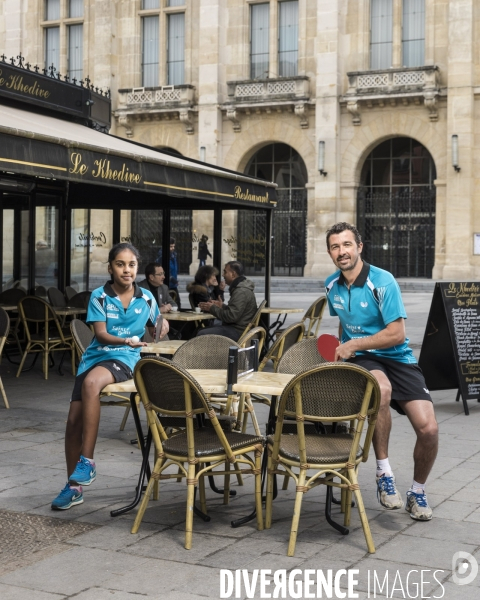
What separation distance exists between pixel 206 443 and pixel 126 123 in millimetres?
30833

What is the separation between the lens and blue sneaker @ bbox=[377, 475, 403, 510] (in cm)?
538

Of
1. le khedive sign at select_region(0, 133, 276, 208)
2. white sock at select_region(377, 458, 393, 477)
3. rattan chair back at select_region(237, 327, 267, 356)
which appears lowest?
white sock at select_region(377, 458, 393, 477)

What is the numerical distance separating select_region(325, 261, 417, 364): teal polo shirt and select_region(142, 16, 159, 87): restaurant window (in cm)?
3080

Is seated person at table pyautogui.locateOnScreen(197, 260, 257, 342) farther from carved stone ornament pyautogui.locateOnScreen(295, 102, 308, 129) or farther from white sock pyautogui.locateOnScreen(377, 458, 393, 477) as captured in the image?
carved stone ornament pyautogui.locateOnScreen(295, 102, 308, 129)

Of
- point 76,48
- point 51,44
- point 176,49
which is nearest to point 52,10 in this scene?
point 51,44

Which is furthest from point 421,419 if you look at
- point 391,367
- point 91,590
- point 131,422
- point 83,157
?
point 83,157

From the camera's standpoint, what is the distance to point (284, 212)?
33750 mm

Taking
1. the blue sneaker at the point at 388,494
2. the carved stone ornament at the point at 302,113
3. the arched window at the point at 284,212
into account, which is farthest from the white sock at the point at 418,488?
the carved stone ornament at the point at 302,113

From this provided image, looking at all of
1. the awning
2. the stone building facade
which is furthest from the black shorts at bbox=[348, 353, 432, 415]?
the stone building facade

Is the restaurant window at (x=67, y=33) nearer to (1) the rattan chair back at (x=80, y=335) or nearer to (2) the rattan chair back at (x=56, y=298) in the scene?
(2) the rattan chair back at (x=56, y=298)

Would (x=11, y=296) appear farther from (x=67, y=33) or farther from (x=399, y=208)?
(x=67, y=33)

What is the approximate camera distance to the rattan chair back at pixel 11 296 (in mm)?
12789

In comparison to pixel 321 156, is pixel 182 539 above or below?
below

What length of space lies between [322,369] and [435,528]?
117 centimetres
